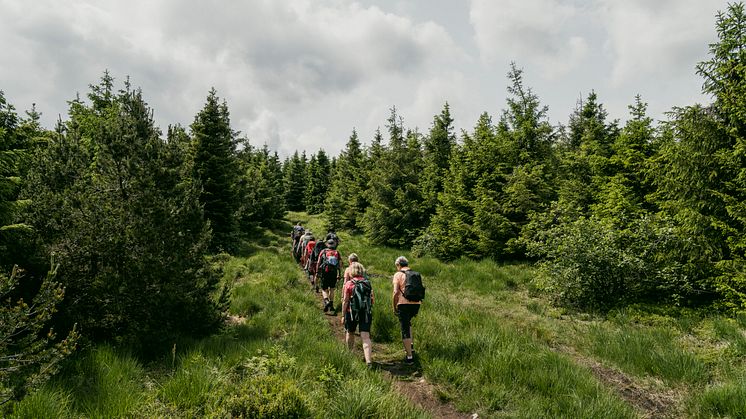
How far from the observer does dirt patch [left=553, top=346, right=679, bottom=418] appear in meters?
5.03

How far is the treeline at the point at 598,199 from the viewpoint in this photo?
30.3 feet

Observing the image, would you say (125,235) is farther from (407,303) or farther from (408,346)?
(408,346)

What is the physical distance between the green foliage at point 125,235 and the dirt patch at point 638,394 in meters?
7.17

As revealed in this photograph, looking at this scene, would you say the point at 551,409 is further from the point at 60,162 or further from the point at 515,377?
the point at 60,162

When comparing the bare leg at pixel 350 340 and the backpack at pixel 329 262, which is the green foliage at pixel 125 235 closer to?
the bare leg at pixel 350 340

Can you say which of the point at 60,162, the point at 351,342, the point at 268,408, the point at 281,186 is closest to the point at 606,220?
the point at 351,342

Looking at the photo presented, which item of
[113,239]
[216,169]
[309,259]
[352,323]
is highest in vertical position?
[216,169]

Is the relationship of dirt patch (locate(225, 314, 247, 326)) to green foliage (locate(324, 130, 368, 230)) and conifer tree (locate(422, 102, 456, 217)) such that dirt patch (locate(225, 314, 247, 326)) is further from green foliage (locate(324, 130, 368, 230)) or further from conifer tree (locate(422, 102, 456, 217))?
green foliage (locate(324, 130, 368, 230))

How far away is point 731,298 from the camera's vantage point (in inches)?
337

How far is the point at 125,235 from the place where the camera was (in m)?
6.32

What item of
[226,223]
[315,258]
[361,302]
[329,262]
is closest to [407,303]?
[361,302]

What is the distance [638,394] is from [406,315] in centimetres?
384

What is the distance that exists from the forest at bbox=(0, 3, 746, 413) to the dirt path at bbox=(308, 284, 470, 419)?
3.37m

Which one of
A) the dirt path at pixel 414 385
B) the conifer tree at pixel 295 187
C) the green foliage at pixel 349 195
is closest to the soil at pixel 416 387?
the dirt path at pixel 414 385
